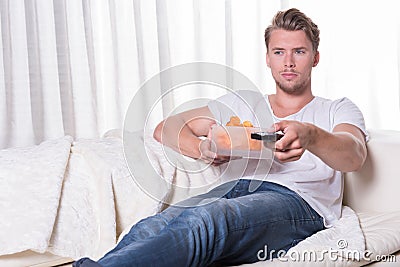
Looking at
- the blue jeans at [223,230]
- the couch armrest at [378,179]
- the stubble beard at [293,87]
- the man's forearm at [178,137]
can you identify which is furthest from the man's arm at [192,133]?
the couch armrest at [378,179]

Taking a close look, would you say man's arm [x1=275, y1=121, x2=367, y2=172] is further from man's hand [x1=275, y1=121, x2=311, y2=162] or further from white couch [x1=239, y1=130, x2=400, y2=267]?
white couch [x1=239, y1=130, x2=400, y2=267]

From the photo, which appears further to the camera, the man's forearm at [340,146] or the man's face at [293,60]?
the man's face at [293,60]

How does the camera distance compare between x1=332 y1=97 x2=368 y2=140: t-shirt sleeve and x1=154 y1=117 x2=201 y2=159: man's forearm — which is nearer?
x1=154 y1=117 x2=201 y2=159: man's forearm

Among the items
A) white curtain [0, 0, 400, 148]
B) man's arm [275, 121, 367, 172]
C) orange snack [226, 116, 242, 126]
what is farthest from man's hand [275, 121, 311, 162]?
white curtain [0, 0, 400, 148]

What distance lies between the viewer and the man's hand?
1.49m

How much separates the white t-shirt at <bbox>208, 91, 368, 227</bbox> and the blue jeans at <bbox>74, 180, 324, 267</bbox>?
0.04 metres

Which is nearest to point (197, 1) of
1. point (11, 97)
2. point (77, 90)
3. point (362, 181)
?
point (77, 90)

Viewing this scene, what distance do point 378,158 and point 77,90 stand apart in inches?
46.3

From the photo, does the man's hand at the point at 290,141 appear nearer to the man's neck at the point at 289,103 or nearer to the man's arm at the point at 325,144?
the man's arm at the point at 325,144

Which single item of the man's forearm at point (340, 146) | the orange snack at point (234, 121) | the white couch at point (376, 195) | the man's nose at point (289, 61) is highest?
the man's nose at point (289, 61)

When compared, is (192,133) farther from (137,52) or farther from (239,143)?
(137,52)

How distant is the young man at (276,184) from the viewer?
58.7 inches

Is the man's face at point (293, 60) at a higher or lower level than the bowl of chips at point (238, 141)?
higher

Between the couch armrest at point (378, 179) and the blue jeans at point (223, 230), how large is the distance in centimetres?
32
